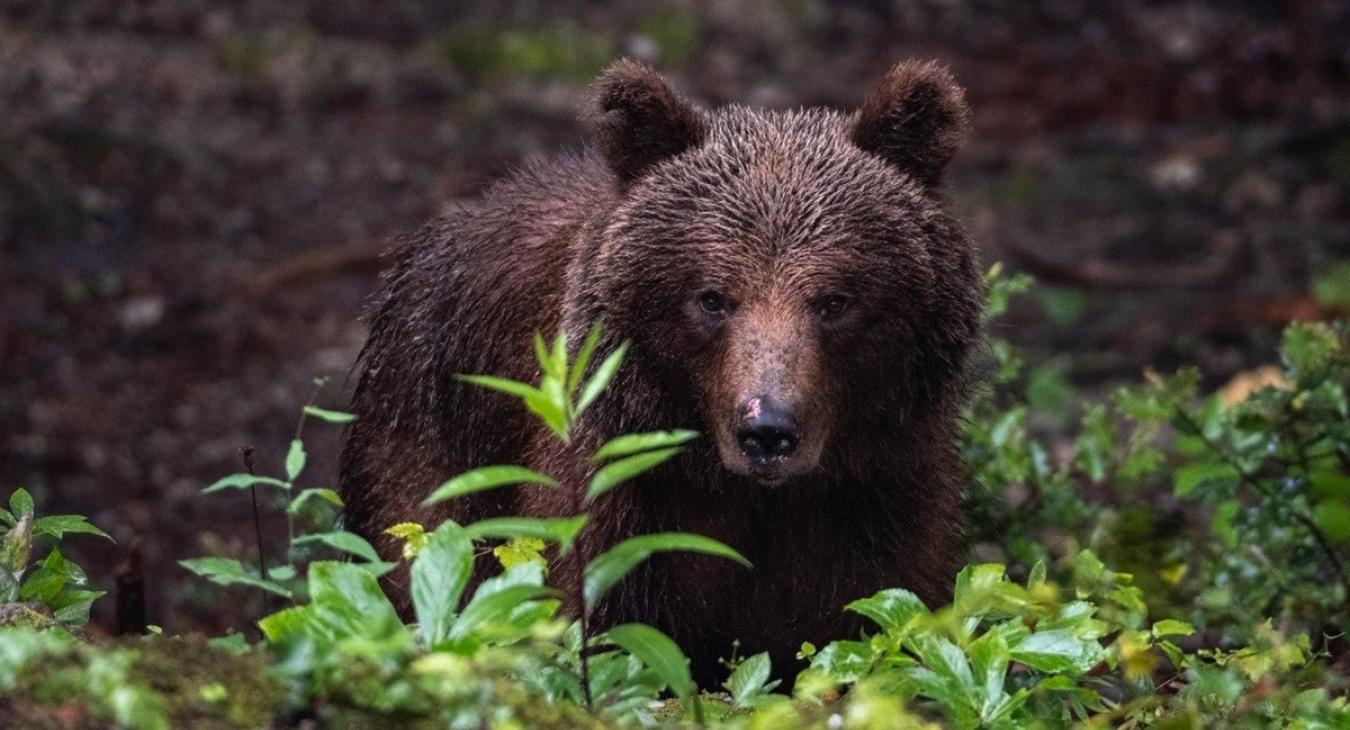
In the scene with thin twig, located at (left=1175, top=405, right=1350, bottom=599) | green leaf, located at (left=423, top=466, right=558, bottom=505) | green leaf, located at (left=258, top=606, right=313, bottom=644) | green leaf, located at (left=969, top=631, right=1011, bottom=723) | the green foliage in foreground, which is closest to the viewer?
the green foliage in foreground

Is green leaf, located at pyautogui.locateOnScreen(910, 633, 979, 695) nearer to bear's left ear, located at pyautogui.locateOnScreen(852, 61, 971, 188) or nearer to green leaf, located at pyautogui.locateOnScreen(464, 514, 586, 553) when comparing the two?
green leaf, located at pyautogui.locateOnScreen(464, 514, 586, 553)

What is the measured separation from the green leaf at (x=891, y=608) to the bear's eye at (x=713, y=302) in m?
1.27

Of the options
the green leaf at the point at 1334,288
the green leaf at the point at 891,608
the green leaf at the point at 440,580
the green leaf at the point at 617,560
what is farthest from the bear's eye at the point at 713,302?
the green leaf at the point at 1334,288

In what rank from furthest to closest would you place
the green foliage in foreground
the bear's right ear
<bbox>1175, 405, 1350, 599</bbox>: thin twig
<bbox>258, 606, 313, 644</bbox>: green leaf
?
<bbox>1175, 405, 1350, 599</bbox>: thin twig, the bear's right ear, <bbox>258, 606, 313, 644</bbox>: green leaf, the green foliage in foreground

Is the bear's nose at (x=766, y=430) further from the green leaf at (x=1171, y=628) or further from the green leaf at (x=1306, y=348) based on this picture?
the green leaf at (x=1306, y=348)

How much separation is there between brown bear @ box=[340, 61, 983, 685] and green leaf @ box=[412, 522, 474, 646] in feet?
4.49

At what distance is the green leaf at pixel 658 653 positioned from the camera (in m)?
2.89

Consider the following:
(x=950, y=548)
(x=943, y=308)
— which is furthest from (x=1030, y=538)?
(x=943, y=308)

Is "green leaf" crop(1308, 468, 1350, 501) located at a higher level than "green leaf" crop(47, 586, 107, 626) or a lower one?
lower

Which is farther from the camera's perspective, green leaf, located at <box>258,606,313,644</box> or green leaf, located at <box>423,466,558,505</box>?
green leaf, located at <box>258,606,313,644</box>

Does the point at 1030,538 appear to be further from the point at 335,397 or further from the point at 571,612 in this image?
the point at 335,397

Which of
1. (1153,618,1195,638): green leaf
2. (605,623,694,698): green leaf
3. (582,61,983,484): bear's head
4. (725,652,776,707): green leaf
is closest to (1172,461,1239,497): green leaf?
(582,61,983,484): bear's head

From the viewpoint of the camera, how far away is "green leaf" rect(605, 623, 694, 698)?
2.89m

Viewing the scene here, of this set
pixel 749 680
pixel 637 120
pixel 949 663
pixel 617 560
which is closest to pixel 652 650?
pixel 617 560
